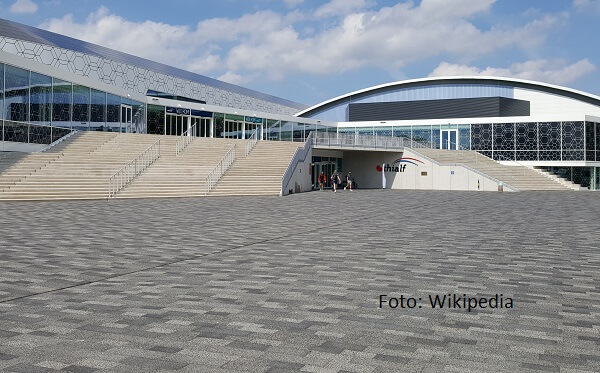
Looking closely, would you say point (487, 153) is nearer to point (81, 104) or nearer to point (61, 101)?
point (81, 104)

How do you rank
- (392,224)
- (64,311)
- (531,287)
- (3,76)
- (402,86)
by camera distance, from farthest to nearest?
(402,86), (3,76), (392,224), (531,287), (64,311)

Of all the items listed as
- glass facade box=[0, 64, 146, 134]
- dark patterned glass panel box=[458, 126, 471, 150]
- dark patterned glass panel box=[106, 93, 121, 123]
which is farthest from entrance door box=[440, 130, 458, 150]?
dark patterned glass panel box=[106, 93, 121, 123]

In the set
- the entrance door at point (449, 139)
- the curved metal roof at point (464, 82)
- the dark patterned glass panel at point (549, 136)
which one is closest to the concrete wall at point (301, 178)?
the entrance door at point (449, 139)

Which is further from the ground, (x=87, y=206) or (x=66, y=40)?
(x=66, y=40)

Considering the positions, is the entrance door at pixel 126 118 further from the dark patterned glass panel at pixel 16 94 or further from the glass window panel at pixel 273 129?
the glass window panel at pixel 273 129

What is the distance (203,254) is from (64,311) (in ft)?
13.7

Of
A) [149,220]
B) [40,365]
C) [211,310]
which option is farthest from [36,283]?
[149,220]

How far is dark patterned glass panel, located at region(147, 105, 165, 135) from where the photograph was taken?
41.2 meters

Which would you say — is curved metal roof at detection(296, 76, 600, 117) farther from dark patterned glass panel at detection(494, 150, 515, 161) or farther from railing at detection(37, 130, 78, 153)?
railing at detection(37, 130, 78, 153)

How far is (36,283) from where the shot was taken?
7312mm

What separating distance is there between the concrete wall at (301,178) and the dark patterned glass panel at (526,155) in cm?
2120

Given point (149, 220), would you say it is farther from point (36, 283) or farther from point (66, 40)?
point (66, 40)

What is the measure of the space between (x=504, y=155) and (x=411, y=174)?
33.6 ft

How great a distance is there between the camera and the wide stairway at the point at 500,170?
42522 mm
